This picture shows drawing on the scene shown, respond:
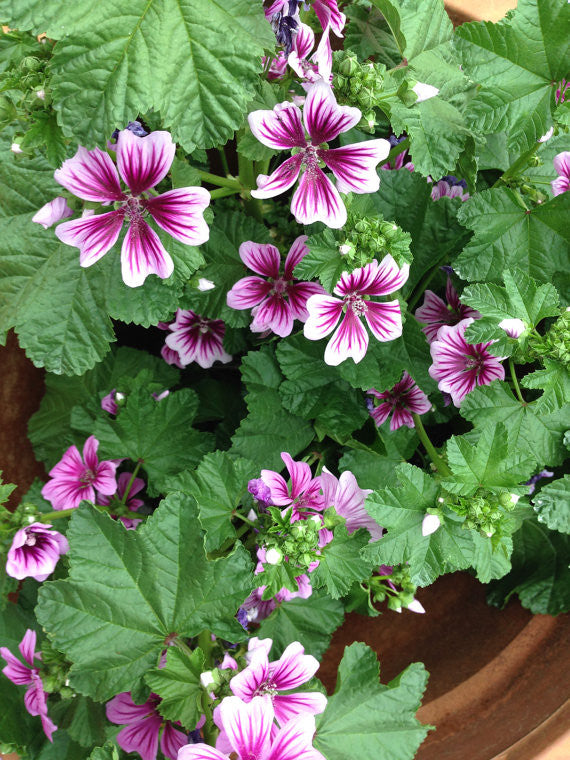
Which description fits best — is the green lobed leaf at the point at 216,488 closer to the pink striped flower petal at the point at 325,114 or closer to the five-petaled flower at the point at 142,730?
the five-petaled flower at the point at 142,730

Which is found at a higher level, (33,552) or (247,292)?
(247,292)

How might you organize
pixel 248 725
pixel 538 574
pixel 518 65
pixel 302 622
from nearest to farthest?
pixel 248 725
pixel 518 65
pixel 302 622
pixel 538 574

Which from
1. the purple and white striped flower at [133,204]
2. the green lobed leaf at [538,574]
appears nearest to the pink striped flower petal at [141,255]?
the purple and white striped flower at [133,204]

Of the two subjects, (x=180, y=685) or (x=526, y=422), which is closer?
(x=180, y=685)

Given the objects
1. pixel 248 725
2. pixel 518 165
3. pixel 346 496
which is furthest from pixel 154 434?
pixel 518 165

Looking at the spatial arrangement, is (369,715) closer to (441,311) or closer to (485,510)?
(485,510)

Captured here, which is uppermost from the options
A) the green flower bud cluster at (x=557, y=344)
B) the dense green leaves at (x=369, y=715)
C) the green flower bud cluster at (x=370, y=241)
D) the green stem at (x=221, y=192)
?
the green flower bud cluster at (x=370, y=241)
